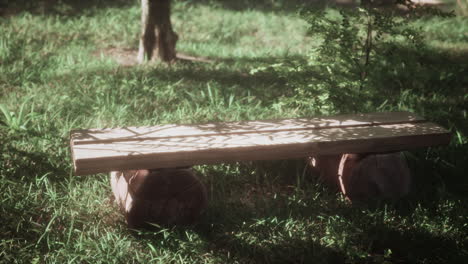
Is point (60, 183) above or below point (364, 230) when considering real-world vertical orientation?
above

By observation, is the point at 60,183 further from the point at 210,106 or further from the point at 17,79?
the point at 17,79

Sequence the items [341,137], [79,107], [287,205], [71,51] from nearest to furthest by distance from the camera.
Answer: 1. [341,137]
2. [287,205]
3. [79,107]
4. [71,51]

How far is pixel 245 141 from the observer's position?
2.96 meters

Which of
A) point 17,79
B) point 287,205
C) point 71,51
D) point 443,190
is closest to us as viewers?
point 287,205

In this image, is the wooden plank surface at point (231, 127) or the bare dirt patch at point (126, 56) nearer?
the wooden plank surface at point (231, 127)

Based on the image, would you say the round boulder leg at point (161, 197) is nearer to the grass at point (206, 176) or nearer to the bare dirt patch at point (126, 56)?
the grass at point (206, 176)

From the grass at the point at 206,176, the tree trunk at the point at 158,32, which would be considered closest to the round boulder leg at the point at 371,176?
the grass at the point at 206,176

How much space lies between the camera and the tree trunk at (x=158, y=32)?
575 cm

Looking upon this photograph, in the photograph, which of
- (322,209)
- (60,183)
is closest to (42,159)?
(60,183)

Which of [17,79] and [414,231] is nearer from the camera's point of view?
[414,231]

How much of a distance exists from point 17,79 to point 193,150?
3.05m

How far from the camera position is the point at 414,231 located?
3.17 meters

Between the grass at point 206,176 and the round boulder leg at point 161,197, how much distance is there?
0.10m

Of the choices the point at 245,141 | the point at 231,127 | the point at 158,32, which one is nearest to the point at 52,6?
the point at 158,32
